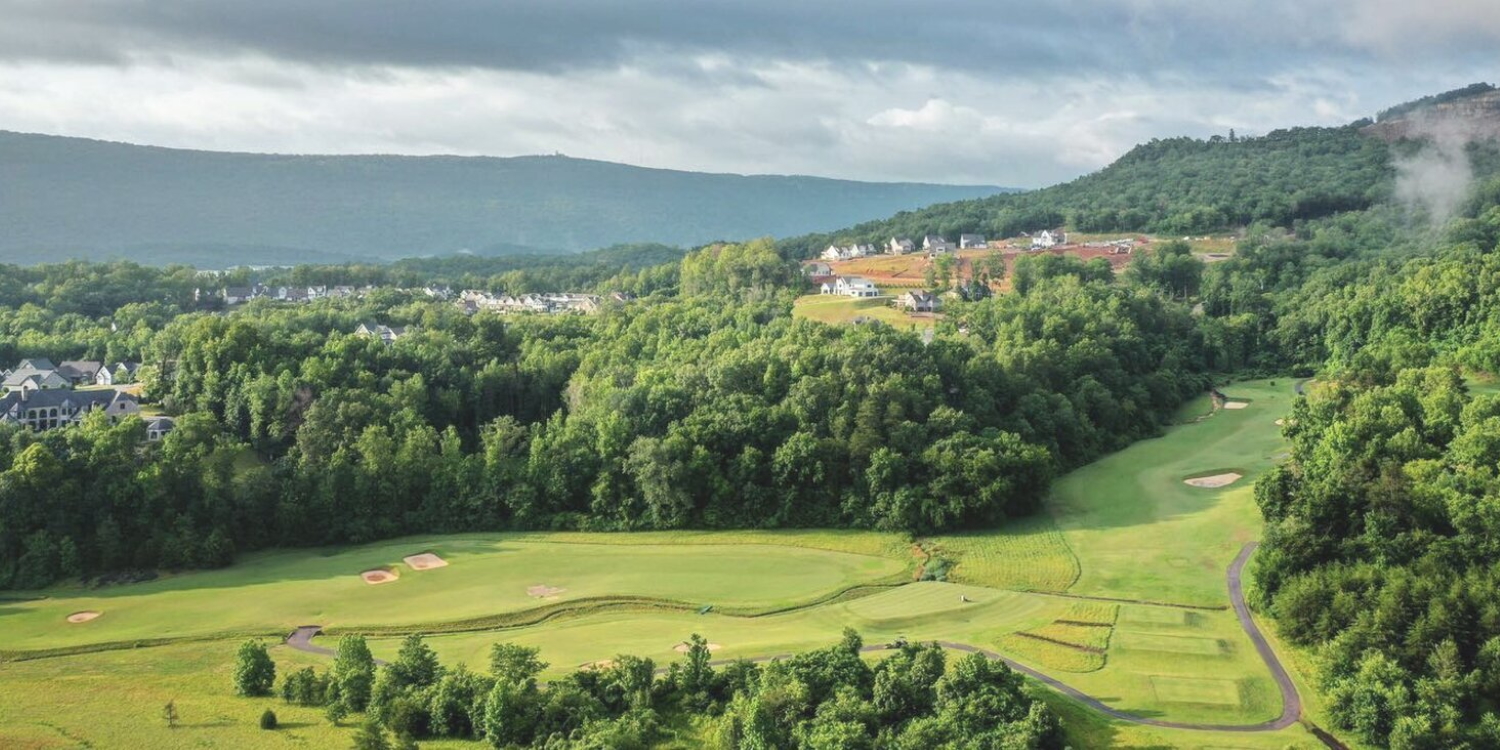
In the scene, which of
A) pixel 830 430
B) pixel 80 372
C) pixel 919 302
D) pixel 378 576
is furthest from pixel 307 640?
pixel 919 302

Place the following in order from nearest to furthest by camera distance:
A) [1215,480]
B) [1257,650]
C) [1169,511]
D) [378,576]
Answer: [1257,650], [378,576], [1169,511], [1215,480]

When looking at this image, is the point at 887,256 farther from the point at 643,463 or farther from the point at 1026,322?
the point at 643,463

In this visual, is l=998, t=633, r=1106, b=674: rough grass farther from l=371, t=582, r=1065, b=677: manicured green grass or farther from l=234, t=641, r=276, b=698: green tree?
l=234, t=641, r=276, b=698: green tree

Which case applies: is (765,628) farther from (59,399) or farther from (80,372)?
(80,372)

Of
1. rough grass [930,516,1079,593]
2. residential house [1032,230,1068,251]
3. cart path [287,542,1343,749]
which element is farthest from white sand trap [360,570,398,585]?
residential house [1032,230,1068,251]

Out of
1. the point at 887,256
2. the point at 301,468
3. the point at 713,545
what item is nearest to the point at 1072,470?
the point at 713,545
